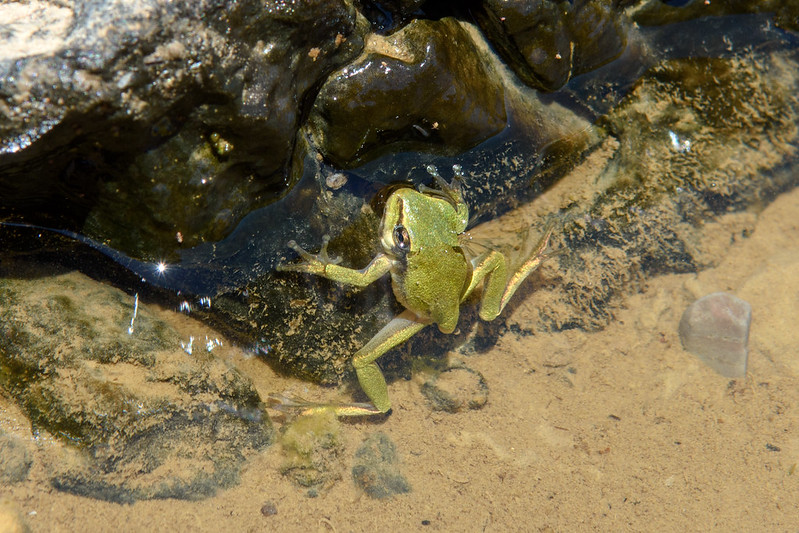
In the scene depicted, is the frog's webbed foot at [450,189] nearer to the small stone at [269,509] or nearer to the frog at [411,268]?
the frog at [411,268]

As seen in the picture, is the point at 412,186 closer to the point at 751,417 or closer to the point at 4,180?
the point at 4,180

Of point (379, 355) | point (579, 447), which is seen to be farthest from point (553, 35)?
point (579, 447)

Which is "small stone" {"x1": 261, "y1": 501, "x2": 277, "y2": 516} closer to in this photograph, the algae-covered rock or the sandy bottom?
the sandy bottom

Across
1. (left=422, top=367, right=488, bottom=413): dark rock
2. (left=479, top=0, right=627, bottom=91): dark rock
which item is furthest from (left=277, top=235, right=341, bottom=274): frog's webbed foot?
(left=479, top=0, right=627, bottom=91): dark rock

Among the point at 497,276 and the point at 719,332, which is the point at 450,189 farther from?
the point at 719,332

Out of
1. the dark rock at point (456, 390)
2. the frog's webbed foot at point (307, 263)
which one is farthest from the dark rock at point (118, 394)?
the dark rock at point (456, 390)

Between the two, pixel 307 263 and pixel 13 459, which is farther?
pixel 307 263

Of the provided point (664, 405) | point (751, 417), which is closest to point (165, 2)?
point (664, 405)
